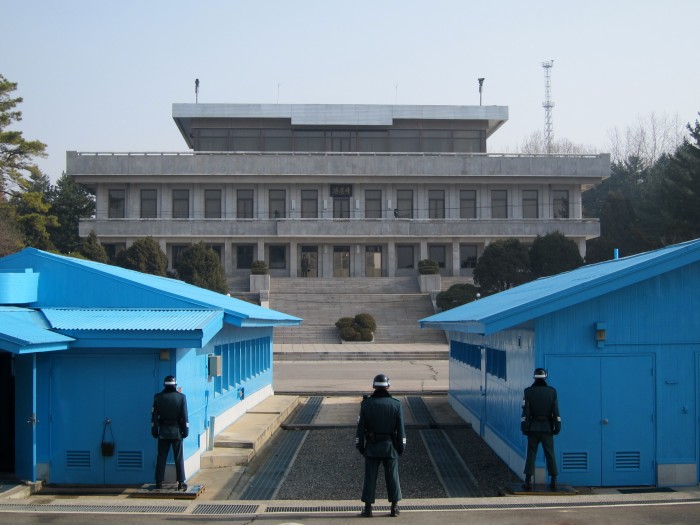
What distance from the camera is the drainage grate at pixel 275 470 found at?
44.0 feet

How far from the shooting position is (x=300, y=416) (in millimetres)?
22781

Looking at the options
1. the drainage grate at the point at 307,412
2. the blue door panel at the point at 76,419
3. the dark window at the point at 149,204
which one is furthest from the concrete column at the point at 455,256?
the blue door panel at the point at 76,419

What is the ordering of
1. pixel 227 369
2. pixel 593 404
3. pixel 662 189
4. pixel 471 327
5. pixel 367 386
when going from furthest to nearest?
pixel 662 189 < pixel 367 386 < pixel 227 369 < pixel 471 327 < pixel 593 404

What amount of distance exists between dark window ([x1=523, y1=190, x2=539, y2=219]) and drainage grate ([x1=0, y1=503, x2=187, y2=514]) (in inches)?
2433

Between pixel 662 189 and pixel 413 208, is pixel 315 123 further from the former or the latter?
pixel 662 189

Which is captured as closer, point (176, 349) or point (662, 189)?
point (176, 349)

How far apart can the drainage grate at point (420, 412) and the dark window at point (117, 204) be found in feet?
157

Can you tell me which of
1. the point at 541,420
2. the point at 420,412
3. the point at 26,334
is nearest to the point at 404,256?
the point at 420,412

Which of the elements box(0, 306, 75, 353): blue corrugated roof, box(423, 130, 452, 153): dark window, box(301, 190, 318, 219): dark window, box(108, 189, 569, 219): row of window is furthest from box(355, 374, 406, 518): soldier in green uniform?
box(423, 130, 452, 153): dark window

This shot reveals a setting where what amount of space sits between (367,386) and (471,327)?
52.2ft

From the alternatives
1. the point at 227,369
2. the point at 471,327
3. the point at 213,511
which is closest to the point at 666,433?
the point at 471,327

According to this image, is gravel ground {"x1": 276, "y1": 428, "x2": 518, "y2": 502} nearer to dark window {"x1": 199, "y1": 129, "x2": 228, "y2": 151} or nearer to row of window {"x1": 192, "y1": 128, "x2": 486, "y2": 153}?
row of window {"x1": 192, "y1": 128, "x2": 486, "y2": 153}

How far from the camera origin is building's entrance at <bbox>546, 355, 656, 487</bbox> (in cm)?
1312

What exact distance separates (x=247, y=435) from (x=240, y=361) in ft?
10.5
